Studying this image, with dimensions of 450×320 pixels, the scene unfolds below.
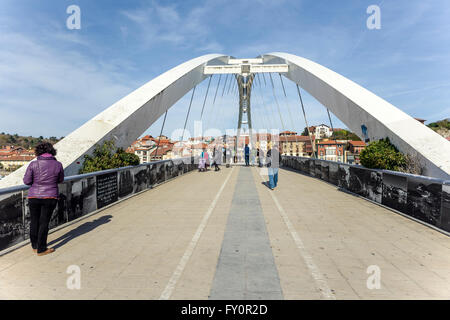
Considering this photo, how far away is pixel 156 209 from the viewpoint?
7.23 m

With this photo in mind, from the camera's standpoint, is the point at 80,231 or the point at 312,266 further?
the point at 80,231

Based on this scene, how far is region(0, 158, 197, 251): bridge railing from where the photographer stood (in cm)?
432

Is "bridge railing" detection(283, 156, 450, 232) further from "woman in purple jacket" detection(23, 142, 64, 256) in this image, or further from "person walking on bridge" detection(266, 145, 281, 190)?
"woman in purple jacket" detection(23, 142, 64, 256)

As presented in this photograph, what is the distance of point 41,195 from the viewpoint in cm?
412

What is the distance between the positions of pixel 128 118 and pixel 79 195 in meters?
5.82

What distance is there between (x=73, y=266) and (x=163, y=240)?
1443mm

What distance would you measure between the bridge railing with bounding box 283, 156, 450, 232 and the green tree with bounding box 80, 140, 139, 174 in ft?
25.5

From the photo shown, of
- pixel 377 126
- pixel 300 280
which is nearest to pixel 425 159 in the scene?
pixel 377 126

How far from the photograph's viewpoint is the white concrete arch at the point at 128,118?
8312mm

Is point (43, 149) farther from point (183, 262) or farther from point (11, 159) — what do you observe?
point (11, 159)

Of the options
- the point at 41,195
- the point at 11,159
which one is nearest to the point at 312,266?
the point at 41,195

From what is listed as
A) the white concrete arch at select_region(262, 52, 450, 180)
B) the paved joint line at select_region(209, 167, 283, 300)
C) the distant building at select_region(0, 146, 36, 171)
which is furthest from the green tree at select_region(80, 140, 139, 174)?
the distant building at select_region(0, 146, 36, 171)

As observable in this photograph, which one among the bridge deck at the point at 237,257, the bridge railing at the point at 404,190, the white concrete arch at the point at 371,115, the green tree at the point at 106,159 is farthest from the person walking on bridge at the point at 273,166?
the green tree at the point at 106,159
